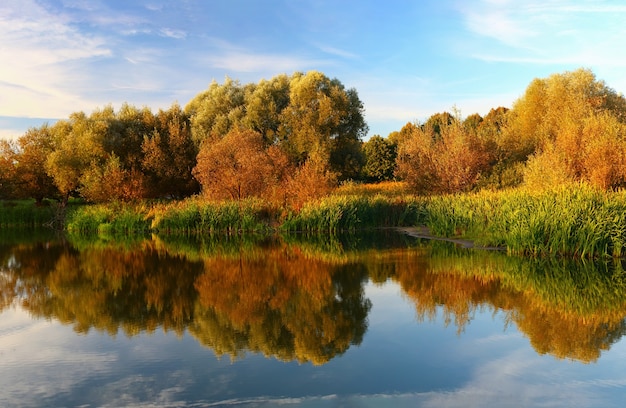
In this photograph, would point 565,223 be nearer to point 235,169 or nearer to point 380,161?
point 235,169

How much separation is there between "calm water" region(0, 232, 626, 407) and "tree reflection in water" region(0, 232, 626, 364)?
0.16 ft

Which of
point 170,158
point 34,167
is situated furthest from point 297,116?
point 34,167

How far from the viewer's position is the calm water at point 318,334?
5605 millimetres

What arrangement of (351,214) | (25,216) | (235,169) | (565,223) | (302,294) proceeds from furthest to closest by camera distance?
(25,216) < (235,169) < (351,214) < (565,223) < (302,294)

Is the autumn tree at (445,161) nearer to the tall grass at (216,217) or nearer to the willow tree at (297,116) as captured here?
the willow tree at (297,116)

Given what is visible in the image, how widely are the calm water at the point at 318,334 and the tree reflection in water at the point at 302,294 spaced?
0.16ft

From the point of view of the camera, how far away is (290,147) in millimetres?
41375

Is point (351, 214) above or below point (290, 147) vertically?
below

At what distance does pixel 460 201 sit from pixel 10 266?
53.0 ft

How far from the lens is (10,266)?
16.1 m

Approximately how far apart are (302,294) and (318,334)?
284 cm

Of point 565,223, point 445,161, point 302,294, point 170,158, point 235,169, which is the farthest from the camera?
point 170,158

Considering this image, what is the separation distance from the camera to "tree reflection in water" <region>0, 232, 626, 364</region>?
→ 774 centimetres

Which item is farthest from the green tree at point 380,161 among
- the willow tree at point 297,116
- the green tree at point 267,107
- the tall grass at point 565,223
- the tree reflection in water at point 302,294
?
the tall grass at point 565,223
